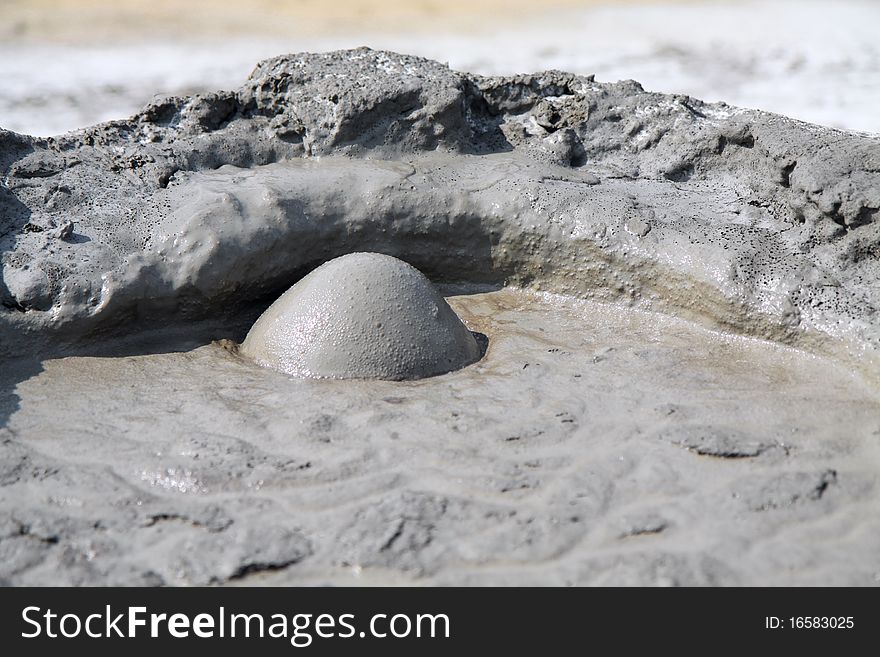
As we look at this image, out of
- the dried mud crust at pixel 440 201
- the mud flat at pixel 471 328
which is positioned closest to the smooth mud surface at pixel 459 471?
the mud flat at pixel 471 328

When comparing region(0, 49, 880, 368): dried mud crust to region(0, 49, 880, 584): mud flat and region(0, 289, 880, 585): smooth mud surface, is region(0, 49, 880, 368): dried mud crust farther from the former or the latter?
region(0, 289, 880, 585): smooth mud surface

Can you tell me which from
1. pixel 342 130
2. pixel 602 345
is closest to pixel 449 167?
pixel 342 130

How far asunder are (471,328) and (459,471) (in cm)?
111

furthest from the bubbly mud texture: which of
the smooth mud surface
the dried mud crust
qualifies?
the dried mud crust

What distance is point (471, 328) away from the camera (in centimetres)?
377

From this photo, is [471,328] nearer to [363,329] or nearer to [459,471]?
[363,329]

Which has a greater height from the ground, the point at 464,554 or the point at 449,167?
the point at 449,167

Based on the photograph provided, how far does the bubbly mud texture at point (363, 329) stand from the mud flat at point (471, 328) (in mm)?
98

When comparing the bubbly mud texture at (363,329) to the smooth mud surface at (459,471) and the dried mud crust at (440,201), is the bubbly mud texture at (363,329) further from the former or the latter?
the dried mud crust at (440,201)

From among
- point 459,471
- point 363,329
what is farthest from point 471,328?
point 459,471
